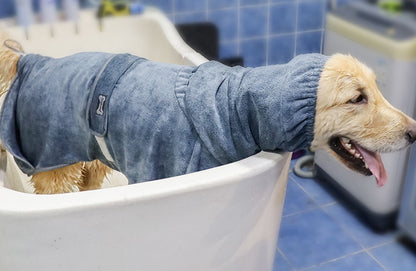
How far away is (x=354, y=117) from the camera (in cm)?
75

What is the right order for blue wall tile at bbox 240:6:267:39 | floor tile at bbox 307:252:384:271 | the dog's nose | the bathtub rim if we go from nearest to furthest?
the bathtub rim
the dog's nose
floor tile at bbox 307:252:384:271
blue wall tile at bbox 240:6:267:39

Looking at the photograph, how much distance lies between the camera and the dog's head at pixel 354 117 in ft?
2.38

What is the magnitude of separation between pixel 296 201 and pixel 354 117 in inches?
39.9

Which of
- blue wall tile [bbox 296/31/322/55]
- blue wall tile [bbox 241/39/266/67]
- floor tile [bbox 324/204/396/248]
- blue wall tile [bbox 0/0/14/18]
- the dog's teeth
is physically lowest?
floor tile [bbox 324/204/396/248]

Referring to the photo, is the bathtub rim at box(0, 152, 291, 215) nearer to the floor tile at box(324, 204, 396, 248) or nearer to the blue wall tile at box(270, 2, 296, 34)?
the floor tile at box(324, 204, 396, 248)

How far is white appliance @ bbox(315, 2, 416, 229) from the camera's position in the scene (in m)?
1.30

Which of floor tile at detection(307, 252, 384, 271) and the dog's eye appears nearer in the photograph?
the dog's eye

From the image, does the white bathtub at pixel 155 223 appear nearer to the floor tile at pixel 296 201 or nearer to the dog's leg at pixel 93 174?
the dog's leg at pixel 93 174

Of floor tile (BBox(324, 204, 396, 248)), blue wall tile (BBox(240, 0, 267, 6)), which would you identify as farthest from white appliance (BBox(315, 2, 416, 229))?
blue wall tile (BBox(240, 0, 267, 6))

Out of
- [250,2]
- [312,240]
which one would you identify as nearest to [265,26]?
[250,2]

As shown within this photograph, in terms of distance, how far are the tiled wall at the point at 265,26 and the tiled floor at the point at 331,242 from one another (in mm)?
532

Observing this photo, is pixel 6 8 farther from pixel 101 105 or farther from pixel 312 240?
pixel 312 240

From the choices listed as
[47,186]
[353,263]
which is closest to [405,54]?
[353,263]

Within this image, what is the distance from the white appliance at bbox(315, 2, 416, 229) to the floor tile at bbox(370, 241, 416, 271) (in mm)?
83
